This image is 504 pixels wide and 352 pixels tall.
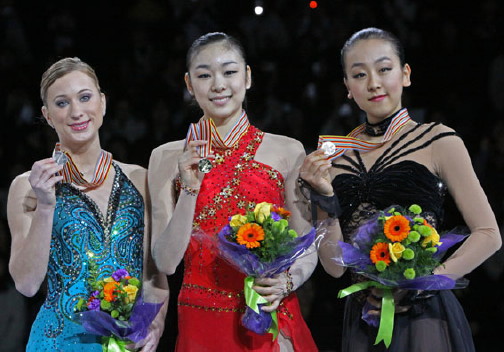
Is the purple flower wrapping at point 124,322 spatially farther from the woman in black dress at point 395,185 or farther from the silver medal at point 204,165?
the woman in black dress at point 395,185

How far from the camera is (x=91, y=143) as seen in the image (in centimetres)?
304

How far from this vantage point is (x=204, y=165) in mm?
2771

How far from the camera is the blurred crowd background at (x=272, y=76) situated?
4.47 m

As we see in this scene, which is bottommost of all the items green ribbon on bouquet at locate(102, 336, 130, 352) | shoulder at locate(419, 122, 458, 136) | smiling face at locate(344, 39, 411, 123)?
green ribbon on bouquet at locate(102, 336, 130, 352)

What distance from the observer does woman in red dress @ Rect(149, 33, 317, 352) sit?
2787 mm

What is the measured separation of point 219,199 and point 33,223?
69 cm

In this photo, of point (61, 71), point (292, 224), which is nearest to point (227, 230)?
point (292, 224)

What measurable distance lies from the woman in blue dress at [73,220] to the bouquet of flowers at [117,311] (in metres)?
0.08

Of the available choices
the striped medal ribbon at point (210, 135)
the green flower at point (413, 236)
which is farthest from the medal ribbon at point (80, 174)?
the green flower at point (413, 236)

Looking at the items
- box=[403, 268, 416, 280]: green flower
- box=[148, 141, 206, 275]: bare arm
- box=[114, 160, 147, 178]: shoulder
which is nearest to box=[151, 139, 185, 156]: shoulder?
box=[148, 141, 206, 275]: bare arm

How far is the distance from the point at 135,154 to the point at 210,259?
205 centimetres

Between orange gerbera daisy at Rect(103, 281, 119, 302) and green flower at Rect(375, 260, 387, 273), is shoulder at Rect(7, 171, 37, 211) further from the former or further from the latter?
green flower at Rect(375, 260, 387, 273)

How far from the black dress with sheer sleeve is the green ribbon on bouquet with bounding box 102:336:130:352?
0.82 m

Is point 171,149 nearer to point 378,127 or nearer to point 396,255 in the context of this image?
point 378,127
